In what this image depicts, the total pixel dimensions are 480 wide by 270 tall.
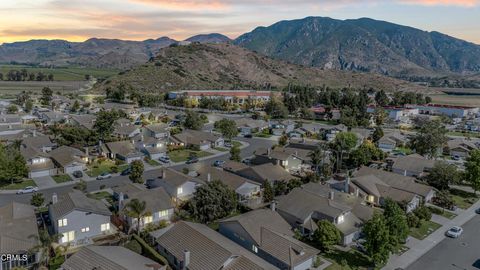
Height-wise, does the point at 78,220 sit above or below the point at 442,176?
below

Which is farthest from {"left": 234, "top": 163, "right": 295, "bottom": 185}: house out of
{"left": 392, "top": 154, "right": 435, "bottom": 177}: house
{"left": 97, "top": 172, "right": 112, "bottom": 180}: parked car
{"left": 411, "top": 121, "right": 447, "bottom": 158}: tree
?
{"left": 411, "top": 121, "right": 447, "bottom": 158}: tree

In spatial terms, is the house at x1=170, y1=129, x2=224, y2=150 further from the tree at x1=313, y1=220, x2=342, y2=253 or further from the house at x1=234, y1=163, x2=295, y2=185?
the tree at x1=313, y1=220, x2=342, y2=253

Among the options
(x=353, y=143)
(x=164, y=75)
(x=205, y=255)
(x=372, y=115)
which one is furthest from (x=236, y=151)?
(x=164, y=75)

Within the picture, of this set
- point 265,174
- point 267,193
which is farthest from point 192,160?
point 267,193

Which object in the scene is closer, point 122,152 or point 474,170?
point 474,170

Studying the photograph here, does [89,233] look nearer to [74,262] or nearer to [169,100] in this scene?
[74,262]

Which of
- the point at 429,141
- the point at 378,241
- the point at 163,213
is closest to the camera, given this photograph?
the point at 378,241

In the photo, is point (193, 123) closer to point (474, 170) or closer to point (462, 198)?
point (462, 198)

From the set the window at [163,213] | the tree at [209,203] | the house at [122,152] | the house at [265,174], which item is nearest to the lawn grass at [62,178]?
the house at [122,152]

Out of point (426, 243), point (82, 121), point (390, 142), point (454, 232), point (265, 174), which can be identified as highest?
point (82, 121)
